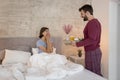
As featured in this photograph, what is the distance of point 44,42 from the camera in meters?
4.47

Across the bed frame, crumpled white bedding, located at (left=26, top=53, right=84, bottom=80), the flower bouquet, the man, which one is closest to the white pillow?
the bed frame

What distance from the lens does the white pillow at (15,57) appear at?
4156 millimetres

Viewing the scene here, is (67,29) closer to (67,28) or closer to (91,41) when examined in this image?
(67,28)

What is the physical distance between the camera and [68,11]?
5020 mm

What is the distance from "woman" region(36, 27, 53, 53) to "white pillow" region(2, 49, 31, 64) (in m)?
0.33

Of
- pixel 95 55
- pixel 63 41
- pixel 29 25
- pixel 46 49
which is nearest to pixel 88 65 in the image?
pixel 95 55

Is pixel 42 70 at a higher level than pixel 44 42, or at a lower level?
lower

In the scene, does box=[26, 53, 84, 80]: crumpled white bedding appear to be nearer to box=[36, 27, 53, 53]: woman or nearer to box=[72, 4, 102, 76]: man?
box=[72, 4, 102, 76]: man

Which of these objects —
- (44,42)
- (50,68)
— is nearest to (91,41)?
(50,68)

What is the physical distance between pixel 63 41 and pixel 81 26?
62cm

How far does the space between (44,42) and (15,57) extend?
0.71m

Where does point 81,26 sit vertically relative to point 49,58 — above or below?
above

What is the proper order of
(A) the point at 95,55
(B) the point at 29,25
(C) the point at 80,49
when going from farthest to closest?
(C) the point at 80,49 < (B) the point at 29,25 < (A) the point at 95,55

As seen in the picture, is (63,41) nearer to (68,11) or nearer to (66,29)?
(66,29)
